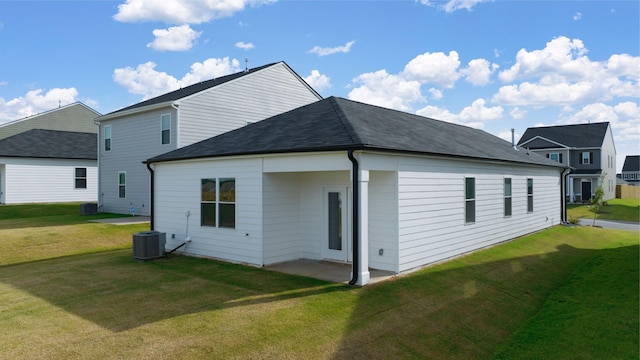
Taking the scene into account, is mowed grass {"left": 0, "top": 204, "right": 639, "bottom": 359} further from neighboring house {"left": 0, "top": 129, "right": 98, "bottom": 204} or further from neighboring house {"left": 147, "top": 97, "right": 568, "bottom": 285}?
neighboring house {"left": 0, "top": 129, "right": 98, "bottom": 204}

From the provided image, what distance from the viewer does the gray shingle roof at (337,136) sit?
9.14 meters

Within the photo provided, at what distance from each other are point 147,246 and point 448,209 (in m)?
8.32

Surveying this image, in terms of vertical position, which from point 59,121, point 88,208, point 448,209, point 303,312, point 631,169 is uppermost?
point 59,121

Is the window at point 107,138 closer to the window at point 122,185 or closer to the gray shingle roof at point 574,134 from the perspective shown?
the window at point 122,185

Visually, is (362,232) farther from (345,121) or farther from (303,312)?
(345,121)

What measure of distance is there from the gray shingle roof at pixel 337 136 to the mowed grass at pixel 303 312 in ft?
9.48

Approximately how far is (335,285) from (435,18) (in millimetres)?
10599

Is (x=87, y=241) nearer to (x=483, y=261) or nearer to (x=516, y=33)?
(x=483, y=261)

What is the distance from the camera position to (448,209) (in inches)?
450

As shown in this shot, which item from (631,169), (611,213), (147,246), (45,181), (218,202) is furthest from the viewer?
(631,169)

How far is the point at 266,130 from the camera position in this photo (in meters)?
11.7

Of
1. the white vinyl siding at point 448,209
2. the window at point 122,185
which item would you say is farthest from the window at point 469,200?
the window at point 122,185

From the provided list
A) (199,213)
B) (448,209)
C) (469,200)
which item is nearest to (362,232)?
(448,209)

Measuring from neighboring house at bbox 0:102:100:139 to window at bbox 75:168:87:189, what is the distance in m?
8.72
